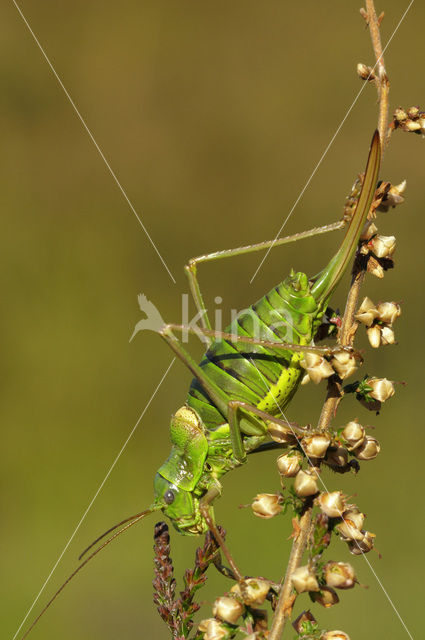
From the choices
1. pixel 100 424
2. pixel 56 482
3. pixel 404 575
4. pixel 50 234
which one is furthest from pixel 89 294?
pixel 404 575

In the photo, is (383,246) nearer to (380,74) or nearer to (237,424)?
(380,74)

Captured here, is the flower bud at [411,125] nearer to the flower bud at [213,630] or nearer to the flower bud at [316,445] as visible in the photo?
the flower bud at [316,445]

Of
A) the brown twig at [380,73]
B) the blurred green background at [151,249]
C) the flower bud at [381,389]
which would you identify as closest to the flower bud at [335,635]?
the flower bud at [381,389]

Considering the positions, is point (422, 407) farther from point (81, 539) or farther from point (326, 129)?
point (326, 129)

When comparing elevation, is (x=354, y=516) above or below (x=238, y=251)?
below

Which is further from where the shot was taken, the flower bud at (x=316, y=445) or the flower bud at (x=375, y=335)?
the flower bud at (x=375, y=335)

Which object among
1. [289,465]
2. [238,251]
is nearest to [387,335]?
[289,465]
